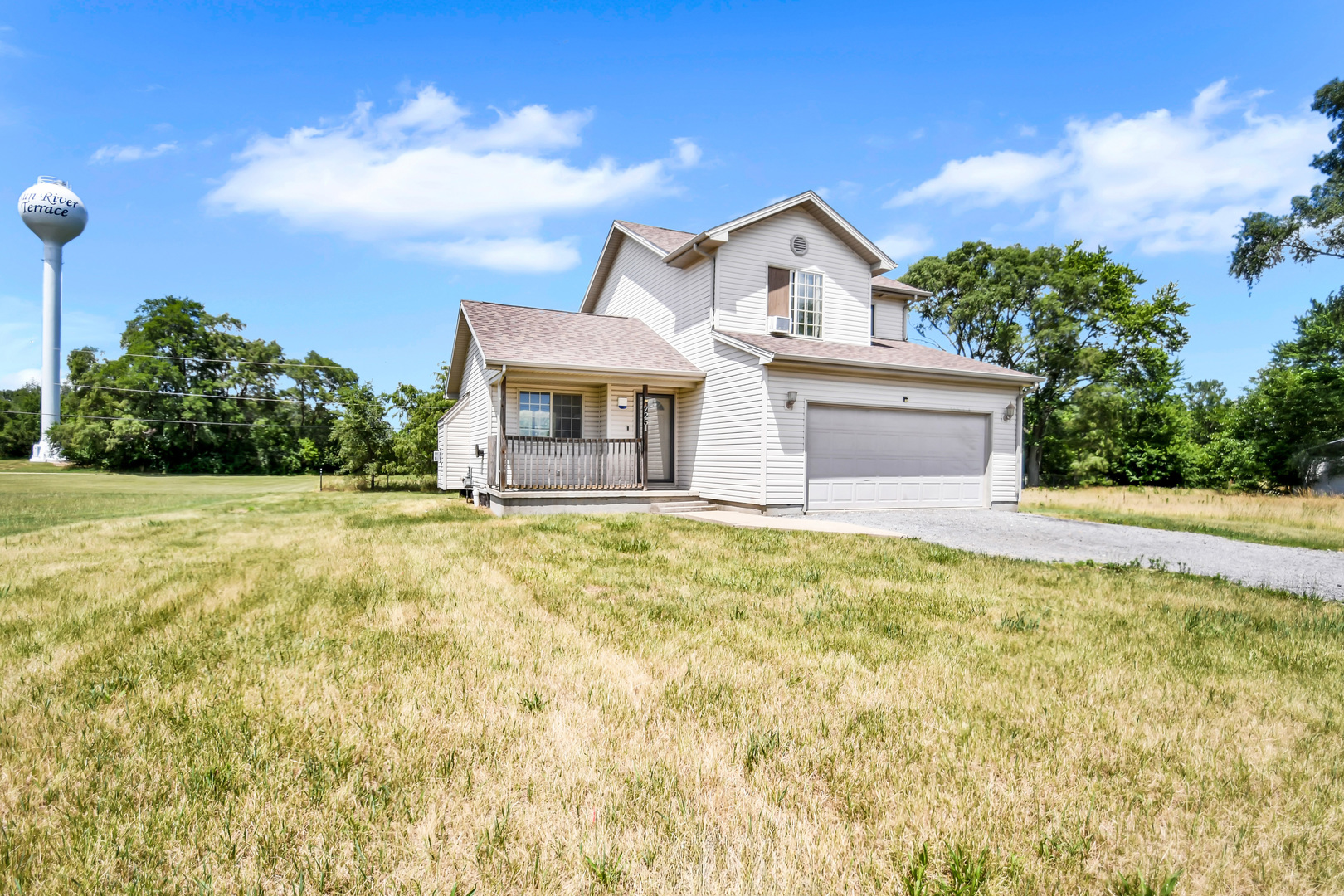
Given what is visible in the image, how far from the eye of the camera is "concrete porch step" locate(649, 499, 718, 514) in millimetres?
13625

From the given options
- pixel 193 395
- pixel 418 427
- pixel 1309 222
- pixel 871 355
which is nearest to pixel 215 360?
pixel 193 395

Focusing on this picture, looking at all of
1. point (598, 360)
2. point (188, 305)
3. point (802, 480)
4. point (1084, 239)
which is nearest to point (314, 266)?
point (188, 305)

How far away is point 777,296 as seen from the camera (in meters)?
14.9

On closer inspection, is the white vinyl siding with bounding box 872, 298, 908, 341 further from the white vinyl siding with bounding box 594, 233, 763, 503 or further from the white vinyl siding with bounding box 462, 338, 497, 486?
the white vinyl siding with bounding box 462, 338, 497, 486

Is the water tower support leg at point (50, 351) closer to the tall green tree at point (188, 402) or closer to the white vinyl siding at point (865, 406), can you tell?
the tall green tree at point (188, 402)

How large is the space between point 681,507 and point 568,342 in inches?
188

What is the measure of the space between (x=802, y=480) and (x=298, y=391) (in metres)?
51.7

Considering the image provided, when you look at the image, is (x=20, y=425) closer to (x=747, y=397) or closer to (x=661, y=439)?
(x=661, y=439)

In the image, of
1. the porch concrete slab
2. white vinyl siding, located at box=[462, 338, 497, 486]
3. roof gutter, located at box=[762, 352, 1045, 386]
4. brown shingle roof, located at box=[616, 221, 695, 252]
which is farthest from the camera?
brown shingle roof, located at box=[616, 221, 695, 252]

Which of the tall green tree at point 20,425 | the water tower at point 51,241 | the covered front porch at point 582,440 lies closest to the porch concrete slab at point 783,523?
the covered front porch at point 582,440

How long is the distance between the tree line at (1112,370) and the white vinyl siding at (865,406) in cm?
1793

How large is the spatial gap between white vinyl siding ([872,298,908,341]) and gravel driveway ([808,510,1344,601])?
24.3 ft

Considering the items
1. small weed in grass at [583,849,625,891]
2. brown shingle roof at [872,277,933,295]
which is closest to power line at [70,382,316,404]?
brown shingle roof at [872,277,933,295]

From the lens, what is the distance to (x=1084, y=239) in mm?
33969
